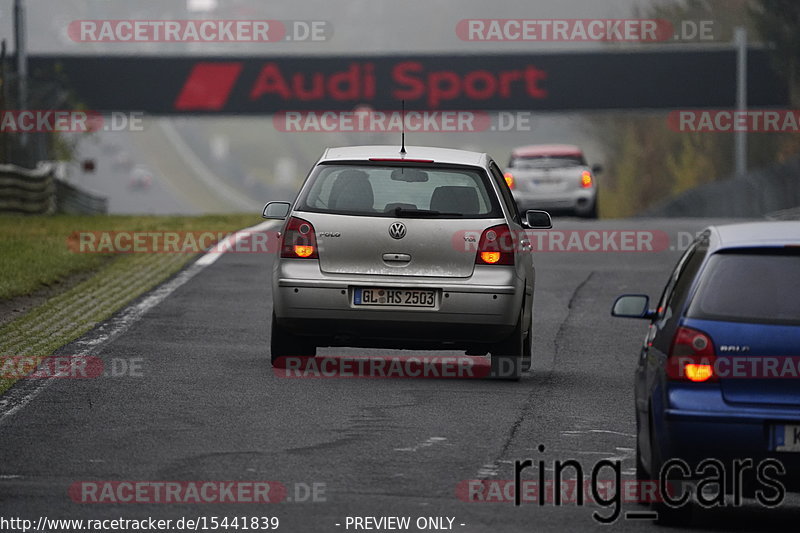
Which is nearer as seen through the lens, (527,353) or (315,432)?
(315,432)

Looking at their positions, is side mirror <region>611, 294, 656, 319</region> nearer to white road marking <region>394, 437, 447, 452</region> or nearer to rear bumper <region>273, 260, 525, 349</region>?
white road marking <region>394, 437, 447, 452</region>

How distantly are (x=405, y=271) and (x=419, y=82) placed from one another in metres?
41.1

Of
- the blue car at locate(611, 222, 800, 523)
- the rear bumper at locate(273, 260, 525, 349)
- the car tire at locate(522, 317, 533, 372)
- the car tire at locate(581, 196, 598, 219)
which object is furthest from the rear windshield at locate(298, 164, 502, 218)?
the car tire at locate(581, 196, 598, 219)

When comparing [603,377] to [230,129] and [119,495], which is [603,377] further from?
[230,129]

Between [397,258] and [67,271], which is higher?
[397,258]

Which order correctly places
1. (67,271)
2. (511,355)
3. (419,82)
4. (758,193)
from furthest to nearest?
(419,82) < (758,193) < (67,271) < (511,355)

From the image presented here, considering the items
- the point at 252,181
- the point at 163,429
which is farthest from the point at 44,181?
the point at 252,181

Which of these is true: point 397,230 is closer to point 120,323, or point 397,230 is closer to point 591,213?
point 120,323

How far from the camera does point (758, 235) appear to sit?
801 centimetres

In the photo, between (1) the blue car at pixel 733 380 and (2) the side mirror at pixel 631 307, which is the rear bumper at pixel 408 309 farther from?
(1) the blue car at pixel 733 380

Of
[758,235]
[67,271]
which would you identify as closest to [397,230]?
[758,235]

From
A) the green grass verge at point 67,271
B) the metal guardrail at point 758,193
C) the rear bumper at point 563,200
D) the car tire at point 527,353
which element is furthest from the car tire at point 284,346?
the metal guardrail at point 758,193

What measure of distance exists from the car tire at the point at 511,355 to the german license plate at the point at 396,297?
62 centimetres

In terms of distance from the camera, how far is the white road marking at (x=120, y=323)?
36.9ft
